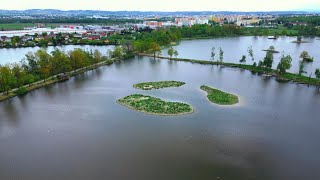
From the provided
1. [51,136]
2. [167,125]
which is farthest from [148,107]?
[51,136]

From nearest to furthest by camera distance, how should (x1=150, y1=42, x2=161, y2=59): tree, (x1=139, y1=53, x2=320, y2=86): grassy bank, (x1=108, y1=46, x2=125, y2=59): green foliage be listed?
1. (x1=139, y1=53, x2=320, y2=86): grassy bank
2. (x1=108, y1=46, x2=125, y2=59): green foliage
3. (x1=150, y1=42, x2=161, y2=59): tree

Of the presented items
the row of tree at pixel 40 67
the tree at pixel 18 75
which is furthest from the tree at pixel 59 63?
the tree at pixel 18 75

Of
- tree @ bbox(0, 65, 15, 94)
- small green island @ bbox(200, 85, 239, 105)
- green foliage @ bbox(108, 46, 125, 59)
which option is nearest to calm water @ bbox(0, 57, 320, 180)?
small green island @ bbox(200, 85, 239, 105)

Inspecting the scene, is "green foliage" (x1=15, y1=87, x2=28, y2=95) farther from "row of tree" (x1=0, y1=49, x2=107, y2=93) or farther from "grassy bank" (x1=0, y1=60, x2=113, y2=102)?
"row of tree" (x1=0, y1=49, x2=107, y2=93)

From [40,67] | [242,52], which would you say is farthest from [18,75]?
[242,52]

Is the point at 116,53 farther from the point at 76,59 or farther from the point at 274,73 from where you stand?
the point at 274,73

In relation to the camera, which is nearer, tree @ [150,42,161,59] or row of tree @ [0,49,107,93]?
row of tree @ [0,49,107,93]

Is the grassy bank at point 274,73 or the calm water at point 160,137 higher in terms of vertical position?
the grassy bank at point 274,73

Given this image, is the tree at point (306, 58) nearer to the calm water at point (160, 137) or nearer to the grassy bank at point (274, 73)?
the grassy bank at point (274, 73)

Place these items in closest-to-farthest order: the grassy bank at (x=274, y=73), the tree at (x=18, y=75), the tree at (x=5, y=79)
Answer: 1. the tree at (x=5, y=79)
2. the tree at (x=18, y=75)
3. the grassy bank at (x=274, y=73)
